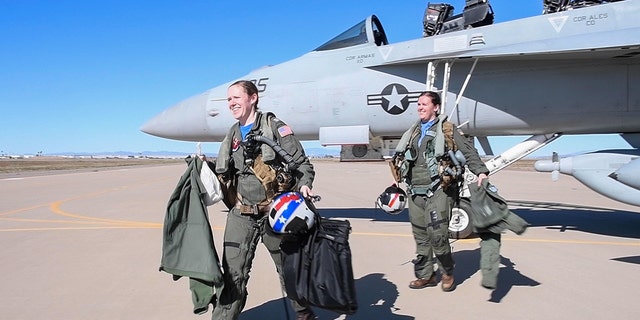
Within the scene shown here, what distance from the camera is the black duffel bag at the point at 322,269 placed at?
2.62 meters

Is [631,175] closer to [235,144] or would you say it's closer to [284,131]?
[284,131]

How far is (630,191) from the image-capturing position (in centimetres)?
636

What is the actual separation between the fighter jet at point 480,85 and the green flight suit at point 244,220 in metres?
4.16

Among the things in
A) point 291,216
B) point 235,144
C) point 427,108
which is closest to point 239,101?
point 235,144

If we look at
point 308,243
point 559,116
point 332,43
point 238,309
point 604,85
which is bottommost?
point 238,309

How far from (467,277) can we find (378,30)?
Answer: 473 centimetres

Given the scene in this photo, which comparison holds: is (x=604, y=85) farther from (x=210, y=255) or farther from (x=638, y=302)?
(x=210, y=255)

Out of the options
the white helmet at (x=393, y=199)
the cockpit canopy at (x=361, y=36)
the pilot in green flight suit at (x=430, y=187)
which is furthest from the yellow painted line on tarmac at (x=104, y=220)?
the pilot in green flight suit at (x=430, y=187)

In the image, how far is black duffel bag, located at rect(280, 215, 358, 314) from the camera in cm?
262

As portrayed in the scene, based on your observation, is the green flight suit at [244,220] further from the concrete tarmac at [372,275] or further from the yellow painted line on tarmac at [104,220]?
the yellow painted line on tarmac at [104,220]

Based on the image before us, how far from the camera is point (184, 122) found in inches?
311

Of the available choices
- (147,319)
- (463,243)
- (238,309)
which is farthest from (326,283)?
(463,243)

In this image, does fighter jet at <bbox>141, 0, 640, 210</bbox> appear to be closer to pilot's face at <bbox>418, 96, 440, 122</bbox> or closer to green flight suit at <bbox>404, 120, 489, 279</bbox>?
pilot's face at <bbox>418, 96, 440, 122</bbox>

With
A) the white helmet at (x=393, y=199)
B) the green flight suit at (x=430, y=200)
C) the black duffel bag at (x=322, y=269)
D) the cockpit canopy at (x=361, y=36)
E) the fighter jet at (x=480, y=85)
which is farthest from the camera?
the cockpit canopy at (x=361, y=36)
